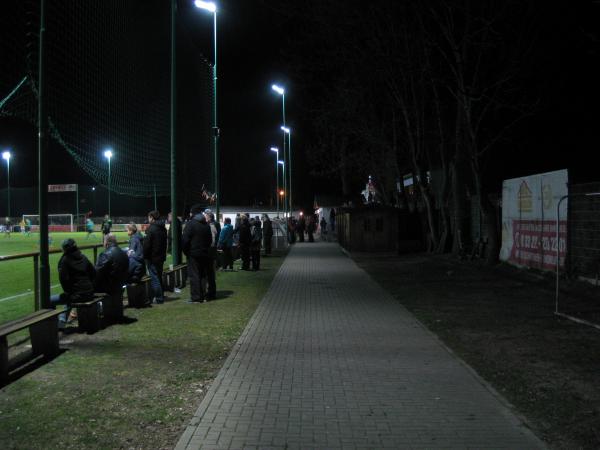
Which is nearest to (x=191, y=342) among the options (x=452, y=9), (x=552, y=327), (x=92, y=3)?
→ (x=552, y=327)

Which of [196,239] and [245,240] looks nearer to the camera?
[196,239]

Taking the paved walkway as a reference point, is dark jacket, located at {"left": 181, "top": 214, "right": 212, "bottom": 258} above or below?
above

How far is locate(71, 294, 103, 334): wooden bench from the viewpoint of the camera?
848 centimetres

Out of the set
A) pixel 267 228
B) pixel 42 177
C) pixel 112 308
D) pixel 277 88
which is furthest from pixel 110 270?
pixel 277 88

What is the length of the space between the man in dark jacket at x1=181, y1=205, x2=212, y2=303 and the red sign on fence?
7689mm

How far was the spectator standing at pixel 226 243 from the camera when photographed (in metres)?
19.1

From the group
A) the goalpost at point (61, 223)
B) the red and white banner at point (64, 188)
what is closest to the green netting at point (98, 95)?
the goalpost at point (61, 223)

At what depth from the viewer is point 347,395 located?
222 inches

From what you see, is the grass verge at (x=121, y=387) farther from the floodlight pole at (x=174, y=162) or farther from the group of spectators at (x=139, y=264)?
the floodlight pole at (x=174, y=162)

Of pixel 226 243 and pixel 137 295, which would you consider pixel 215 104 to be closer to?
pixel 226 243

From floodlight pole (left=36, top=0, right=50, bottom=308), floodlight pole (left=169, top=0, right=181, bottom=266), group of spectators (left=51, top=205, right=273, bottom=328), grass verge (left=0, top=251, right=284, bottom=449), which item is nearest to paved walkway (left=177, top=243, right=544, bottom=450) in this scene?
grass verge (left=0, top=251, right=284, bottom=449)

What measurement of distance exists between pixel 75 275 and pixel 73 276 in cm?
3

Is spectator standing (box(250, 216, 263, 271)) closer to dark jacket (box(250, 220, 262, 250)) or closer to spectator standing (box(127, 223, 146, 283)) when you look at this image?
dark jacket (box(250, 220, 262, 250))

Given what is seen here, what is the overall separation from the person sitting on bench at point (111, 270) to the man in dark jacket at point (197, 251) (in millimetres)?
2323
